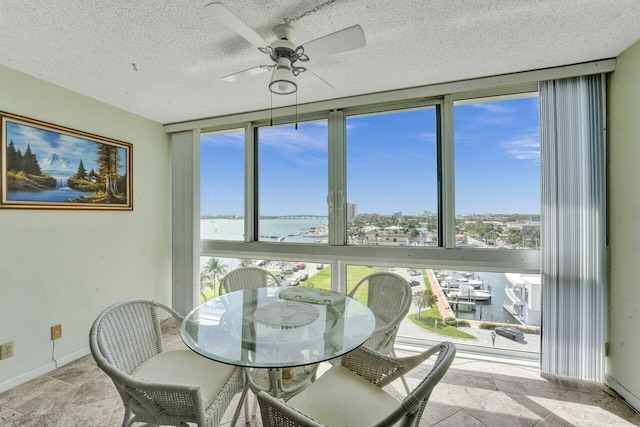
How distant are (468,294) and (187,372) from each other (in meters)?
2.41

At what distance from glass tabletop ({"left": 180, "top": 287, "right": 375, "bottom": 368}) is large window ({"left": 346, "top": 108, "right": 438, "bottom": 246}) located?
1.05m

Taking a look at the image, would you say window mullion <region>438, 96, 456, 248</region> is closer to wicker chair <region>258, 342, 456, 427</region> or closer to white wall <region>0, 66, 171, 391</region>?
wicker chair <region>258, 342, 456, 427</region>

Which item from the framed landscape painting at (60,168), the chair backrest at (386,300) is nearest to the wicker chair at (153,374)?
the chair backrest at (386,300)

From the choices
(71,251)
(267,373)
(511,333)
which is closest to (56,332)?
(71,251)

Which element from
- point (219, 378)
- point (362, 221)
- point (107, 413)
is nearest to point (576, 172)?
point (362, 221)

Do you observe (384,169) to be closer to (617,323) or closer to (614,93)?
(614,93)

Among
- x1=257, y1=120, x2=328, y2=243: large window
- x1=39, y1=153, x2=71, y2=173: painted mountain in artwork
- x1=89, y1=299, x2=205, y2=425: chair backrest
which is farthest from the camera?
x1=257, y1=120, x2=328, y2=243: large window

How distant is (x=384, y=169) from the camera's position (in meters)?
2.92

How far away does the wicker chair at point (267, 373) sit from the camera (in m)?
1.69

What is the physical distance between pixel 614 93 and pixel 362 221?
2.18 meters

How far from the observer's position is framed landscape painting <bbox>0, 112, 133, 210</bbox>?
2184 mm

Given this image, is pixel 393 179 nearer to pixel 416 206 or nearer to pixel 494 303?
pixel 416 206

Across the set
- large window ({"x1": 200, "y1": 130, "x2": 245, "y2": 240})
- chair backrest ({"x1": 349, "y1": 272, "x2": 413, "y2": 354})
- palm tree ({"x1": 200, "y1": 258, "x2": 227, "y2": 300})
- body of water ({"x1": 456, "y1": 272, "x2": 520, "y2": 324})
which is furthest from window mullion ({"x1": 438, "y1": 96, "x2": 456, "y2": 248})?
palm tree ({"x1": 200, "y1": 258, "x2": 227, "y2": 300})

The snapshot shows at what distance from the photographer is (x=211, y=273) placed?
359 cm
